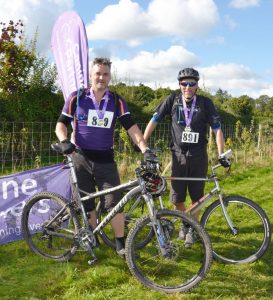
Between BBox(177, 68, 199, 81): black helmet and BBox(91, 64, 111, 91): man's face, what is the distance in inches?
34.9

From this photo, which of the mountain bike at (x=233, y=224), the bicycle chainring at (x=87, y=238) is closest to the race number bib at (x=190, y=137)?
the mountain bike at (x=233, y=224)

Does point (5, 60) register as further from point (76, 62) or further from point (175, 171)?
point (175, 171)

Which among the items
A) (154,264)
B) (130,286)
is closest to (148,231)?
(154,264)

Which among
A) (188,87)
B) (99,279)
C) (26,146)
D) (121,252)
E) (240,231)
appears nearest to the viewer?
(99,279)

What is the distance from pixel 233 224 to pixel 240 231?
0.77 m

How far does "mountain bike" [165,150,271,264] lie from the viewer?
4.16 meters

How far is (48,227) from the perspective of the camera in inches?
168

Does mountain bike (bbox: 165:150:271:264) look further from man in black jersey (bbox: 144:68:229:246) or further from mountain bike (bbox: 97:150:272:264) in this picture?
man in black jersey (bbox: 144:68:229:246)

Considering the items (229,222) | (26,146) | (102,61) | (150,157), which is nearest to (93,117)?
(102,61)

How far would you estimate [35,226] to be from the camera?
15.2 feet

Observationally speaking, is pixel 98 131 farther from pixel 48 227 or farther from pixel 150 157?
pixel 48 227

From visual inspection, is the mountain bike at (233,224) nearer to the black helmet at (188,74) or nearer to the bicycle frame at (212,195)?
the bicycle frame at (212,195)

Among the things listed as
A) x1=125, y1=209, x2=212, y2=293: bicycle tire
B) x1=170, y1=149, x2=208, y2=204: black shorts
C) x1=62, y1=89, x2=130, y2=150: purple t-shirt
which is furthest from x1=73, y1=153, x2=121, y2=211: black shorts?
x1=170, y1=149, x2=208, y2=204: black shorts

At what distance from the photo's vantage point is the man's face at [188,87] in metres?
4.34
